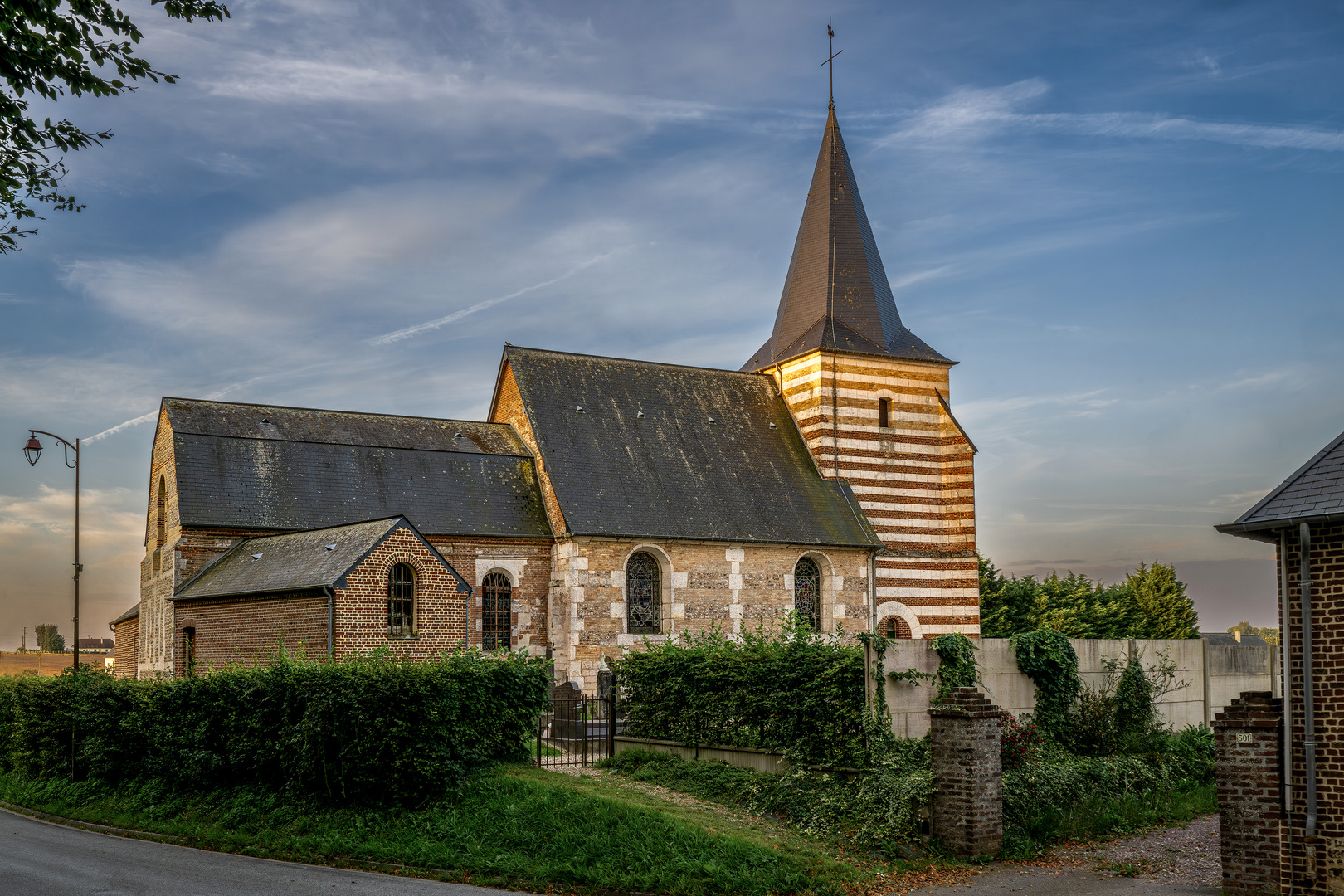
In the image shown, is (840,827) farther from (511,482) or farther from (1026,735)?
(511,482)

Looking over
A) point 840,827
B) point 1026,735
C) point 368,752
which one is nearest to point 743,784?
point 840,827

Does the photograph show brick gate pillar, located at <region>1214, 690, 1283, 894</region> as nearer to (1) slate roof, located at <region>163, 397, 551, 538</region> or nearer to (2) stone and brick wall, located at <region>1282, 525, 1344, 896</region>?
(2) stone and brick wall, located at <region>1282, 525, 1344, 896</region>

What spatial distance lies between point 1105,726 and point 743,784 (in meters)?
5.43

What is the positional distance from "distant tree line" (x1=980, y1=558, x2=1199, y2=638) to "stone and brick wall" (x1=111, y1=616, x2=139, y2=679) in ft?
97.8

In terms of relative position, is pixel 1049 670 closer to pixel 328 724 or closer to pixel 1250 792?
pixel 1250 792

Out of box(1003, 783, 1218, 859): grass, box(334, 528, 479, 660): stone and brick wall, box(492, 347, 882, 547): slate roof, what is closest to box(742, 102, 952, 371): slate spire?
box(492, 347, 882, 547): slate roof

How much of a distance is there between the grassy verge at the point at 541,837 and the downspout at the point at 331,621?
5.09m

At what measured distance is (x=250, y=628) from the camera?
25.1 m

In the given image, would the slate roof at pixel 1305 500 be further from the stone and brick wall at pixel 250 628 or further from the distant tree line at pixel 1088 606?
the distant tree line at pixel 1088 606

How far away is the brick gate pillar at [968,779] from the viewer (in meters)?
13.7

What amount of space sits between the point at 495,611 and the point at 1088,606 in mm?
27002

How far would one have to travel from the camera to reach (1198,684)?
1862cm

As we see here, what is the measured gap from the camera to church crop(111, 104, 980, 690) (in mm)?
25344

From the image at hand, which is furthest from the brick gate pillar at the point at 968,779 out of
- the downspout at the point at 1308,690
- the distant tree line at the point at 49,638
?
the distant tree line at the point at 49,638
